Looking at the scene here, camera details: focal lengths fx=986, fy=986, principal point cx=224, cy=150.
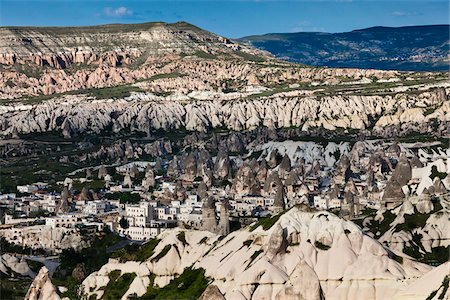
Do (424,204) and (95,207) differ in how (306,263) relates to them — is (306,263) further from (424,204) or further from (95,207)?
(95,207)

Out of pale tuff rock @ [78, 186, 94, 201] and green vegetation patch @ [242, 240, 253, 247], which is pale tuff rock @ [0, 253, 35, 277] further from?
pale tuff rock @ [78, 186, 94, 201]

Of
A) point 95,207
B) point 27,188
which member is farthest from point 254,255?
point 27,188

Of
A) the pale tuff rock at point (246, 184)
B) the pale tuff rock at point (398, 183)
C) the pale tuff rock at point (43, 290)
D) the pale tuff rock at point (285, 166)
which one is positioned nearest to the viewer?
the pale tuff rock at point (43, 290)

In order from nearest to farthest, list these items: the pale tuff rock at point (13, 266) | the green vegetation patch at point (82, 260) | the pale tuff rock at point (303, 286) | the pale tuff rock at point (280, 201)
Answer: the pale tuff rock at point (303, 286)
the green vegetation patch at point (82, 260)
the pale tuff rock at point (13, 266)
the pale tuff rock at point (280, 201)

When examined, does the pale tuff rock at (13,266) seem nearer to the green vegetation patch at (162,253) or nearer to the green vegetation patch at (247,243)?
the green vegetation patch at (162,253)

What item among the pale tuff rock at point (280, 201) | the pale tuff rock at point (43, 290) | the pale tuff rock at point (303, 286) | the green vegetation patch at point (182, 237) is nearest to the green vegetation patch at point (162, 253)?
the green vegetation patch at point (182, 237)

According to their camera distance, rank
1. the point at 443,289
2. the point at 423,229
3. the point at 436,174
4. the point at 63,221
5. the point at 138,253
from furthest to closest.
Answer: the point at 63,221 → the point at 436,174 → the point at 423,229 → the point at 138,253 → the point at 443,289

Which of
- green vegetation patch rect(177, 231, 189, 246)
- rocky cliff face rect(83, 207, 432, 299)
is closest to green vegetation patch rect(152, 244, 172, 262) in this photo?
green vegetation patch rect(177, 231, 189, 246)

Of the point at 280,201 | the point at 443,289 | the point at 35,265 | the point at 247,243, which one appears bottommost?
the point at 35,265
